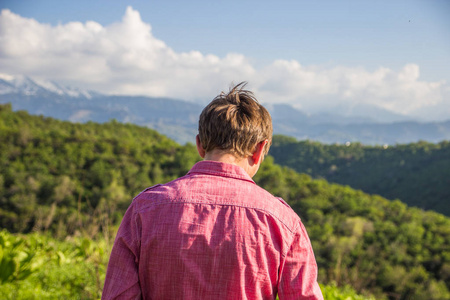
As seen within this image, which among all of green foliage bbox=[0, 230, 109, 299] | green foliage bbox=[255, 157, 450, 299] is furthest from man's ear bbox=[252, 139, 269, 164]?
green foliage bbox=[255, 157, 450, 299]

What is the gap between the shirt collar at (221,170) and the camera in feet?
3.70

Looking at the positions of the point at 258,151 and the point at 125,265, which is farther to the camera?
the point at 258,151

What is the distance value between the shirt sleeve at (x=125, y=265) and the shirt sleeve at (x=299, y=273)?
0.45 metres

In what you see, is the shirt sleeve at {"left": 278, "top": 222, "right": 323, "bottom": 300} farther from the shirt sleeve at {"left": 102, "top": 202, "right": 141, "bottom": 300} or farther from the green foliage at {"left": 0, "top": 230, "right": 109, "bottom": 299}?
the green foliage at {"left": 0, "top": 230, "right": 109, "bottom": 299}

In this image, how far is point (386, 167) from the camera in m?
52.7

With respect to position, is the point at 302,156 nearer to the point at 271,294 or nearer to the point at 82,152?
the point at 82,152

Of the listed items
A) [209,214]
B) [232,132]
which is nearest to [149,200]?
[209,214]

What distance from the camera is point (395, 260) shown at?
2220 centimetres

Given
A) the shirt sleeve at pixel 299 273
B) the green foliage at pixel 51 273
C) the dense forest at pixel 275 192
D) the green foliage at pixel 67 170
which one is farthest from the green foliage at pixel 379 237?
the shirt sleeve at pixel 299 273

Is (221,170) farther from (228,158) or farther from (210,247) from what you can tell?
(210,247)

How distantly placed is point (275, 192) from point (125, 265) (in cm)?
2895

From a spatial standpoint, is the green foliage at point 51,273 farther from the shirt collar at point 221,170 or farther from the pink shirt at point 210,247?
the shirt collar at point 221,170

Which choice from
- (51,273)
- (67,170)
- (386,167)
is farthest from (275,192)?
(386,167)

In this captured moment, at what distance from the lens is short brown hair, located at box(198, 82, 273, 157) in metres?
1.16
